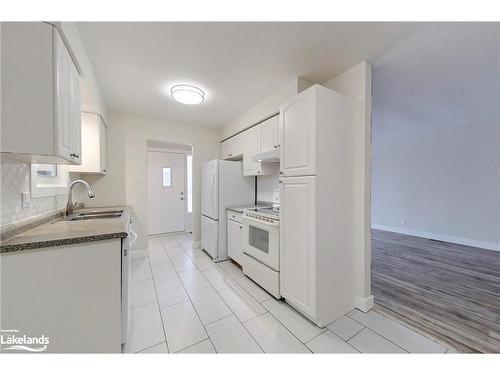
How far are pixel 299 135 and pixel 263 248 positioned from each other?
4.37ft

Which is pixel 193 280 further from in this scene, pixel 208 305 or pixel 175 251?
pixel 175 251

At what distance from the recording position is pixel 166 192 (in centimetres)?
509

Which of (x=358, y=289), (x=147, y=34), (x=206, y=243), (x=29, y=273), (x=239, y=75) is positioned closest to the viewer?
(x=29, y=273)

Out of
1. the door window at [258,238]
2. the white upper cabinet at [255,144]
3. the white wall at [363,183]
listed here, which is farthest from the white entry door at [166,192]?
the white wall at [363,183]

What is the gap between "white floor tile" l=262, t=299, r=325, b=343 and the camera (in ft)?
5.27

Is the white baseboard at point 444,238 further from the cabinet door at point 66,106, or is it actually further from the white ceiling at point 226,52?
the cabinet door at point 66,106

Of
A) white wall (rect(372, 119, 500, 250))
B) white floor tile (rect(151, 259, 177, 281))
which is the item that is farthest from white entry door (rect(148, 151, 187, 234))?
white wall (rect(372, 119, 500, 250))

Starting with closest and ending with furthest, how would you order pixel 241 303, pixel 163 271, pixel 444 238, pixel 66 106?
pixel 66 106 → pixel 241 303 → pixel 163 271 → pixel 444 238

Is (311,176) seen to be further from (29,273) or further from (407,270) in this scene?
(407,270)

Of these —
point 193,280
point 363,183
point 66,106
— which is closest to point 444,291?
point 363,183

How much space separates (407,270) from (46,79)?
13.8 feet

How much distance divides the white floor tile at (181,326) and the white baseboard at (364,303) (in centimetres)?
149

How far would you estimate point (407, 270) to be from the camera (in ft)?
9.27

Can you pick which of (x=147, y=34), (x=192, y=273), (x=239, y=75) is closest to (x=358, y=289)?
(x=192, y=273)
